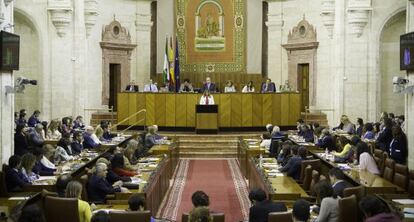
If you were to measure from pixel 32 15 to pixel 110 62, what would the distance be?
5.37 meters

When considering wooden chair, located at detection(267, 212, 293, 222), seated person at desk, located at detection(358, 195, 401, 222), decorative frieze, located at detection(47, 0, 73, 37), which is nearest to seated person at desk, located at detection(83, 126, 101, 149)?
decorative frieze, located at detection(47, 0, 73, 37)

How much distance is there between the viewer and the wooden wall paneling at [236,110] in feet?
80.7

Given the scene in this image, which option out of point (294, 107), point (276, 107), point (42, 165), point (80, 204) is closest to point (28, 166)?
point (42, 165)

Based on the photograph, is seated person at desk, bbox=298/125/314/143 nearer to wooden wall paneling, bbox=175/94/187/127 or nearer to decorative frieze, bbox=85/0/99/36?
wooden wall paneling, bbox=175/94/187/127

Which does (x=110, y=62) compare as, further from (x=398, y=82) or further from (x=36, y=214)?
(x=36, y=214)

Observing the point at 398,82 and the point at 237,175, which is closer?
the point at 398,82

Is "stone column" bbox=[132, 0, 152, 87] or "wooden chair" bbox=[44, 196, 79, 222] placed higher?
"stone column" bbox=[132, 0, 152, 87]

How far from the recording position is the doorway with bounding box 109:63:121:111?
28.1 m

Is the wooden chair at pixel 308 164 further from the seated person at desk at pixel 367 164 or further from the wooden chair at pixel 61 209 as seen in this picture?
the wooden chair at pixel 61 209

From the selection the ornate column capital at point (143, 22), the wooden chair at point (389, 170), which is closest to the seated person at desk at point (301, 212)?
the wooden chair at point (389, 170)

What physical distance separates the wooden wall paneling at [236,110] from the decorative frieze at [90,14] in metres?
5.90

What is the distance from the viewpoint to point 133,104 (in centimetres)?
2456

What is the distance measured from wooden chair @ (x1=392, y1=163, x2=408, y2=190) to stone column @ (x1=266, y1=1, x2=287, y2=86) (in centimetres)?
1742

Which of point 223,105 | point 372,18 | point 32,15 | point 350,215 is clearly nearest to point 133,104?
point 223,105
